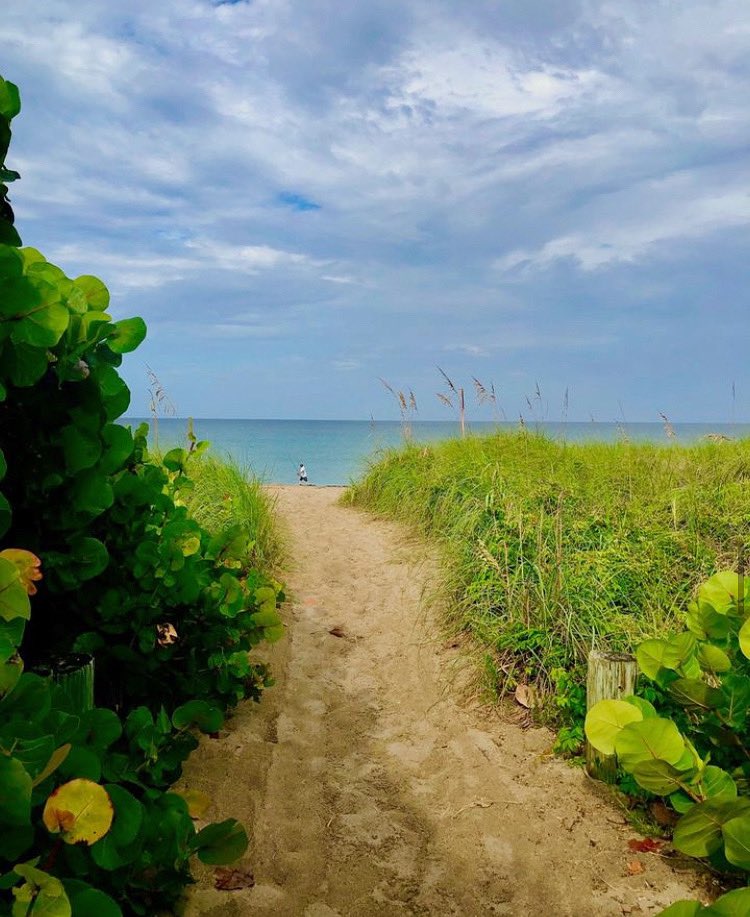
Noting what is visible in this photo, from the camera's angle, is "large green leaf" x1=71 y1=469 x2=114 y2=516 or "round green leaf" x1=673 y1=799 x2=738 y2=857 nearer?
"large green leaf" x1=71 y1=469 x2=114 y2=516

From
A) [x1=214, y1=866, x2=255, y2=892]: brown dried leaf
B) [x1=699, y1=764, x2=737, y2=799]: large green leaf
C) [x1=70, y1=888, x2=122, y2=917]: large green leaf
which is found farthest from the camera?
[x1=214, y1=866, x2=255, y2=892]: brown dried leaf

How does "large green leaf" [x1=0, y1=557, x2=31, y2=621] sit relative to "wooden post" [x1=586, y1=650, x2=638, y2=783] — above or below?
above

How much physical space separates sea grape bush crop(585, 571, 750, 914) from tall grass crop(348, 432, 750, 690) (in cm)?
92

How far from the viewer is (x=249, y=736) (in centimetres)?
362

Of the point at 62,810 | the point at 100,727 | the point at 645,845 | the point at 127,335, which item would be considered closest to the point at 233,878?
the point at 100,727

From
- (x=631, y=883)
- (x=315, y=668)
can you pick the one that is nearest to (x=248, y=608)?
(x=315, y=668)

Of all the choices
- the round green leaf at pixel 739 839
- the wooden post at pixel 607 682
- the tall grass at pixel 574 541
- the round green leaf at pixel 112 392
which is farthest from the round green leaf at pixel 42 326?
the tall grass at pixel 574 541

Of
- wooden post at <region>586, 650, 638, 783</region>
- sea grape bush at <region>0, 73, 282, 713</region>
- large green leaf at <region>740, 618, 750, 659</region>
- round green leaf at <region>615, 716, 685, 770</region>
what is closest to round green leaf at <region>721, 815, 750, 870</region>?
round green leaf at <region>615, 716, 685, 770</region>

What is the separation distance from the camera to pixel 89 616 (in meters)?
2.54

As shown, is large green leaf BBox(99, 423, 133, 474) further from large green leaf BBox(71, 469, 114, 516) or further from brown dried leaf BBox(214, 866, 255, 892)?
brown dried leaf BBox(214, 866, 255, 892)

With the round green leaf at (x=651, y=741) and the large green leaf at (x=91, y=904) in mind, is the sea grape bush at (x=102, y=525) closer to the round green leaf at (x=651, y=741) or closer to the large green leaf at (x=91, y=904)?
the large green leaf at (x=91, y=904)

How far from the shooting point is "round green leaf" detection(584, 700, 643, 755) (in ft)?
8.07

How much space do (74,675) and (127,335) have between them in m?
1.01

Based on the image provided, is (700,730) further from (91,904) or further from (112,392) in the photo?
(112,392)
